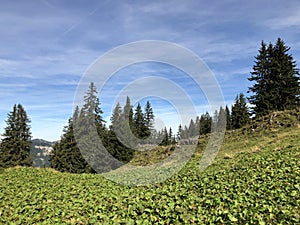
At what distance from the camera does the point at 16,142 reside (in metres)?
58.5

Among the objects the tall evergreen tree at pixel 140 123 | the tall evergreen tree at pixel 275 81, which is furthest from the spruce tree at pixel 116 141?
the tall evergreen tree at pixel 275 81

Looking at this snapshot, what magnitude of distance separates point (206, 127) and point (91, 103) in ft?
204

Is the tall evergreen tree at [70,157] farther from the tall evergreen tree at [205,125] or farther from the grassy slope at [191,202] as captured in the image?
the tall evergreen tree at [205,125]

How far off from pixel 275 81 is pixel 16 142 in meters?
54.7

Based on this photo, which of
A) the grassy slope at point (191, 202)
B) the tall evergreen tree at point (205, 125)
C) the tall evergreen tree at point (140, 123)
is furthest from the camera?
the tall evergreen tree at point (205, 125)

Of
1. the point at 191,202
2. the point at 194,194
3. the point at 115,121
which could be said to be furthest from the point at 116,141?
the point at 191,202

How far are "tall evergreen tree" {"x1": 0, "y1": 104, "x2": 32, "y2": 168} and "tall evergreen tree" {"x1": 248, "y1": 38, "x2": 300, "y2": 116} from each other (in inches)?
1930

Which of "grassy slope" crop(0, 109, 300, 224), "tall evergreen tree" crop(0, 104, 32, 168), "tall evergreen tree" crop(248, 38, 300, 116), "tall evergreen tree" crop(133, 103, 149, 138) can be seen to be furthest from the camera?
"tall evergreen tree" crop(133, 103, 149, 138)

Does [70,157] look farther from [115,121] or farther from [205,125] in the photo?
[205,125]

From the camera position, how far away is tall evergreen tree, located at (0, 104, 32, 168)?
58.2m

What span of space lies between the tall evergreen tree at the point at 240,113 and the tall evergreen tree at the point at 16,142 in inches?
2255

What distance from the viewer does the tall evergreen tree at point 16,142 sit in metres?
58.2

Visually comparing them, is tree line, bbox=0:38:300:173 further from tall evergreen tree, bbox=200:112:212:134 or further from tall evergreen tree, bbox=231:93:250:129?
tall evergreen tree, bbox=200:112:212:134

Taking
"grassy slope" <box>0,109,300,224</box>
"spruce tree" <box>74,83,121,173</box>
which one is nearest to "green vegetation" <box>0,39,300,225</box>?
"grassy slope" <box>0,109,300,224</box>
